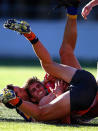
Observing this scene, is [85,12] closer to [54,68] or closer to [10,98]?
[54,68]

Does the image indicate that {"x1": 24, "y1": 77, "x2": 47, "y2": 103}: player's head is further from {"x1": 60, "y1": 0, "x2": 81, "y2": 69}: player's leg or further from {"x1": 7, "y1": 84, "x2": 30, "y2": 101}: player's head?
{"x1": 60, "y1": 0, "x2": 81, "y2": 69}: player's leg

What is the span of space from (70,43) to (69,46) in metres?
0.07

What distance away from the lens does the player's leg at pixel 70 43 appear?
24.0 ft

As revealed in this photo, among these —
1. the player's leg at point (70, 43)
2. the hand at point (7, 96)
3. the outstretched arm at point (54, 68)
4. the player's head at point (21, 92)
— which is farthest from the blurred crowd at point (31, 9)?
the hand at point (7, 96)

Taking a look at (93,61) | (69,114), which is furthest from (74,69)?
(93,61)

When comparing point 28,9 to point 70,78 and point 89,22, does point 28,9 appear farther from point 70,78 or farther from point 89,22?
point 70,78

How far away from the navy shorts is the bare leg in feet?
1.78

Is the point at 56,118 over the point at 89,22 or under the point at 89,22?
over

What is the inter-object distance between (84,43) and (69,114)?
1476cm

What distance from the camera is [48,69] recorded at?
6820mm

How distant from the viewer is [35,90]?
673cm

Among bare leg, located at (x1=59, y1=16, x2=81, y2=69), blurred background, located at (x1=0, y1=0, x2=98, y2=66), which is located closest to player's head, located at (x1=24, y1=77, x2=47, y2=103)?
bare leg, located at (x1=59, y1=16, x2=81, y2=69)

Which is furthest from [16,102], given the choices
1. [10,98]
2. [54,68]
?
[54,68]

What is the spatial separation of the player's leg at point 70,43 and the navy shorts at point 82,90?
21.4 inches
